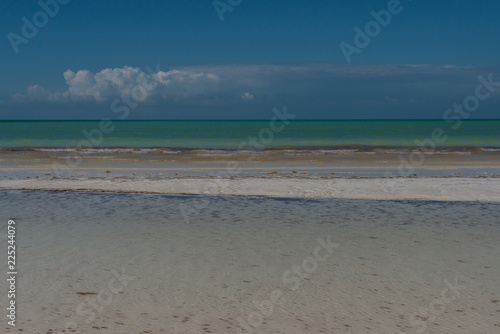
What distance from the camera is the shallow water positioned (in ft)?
18.7

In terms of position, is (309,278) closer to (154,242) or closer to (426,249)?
(426,249)

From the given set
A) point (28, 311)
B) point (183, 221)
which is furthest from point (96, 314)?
point (183, 221)

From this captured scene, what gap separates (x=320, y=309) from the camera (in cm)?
596

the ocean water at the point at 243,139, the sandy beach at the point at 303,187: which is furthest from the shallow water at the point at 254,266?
the ocean water at the point at 243,139

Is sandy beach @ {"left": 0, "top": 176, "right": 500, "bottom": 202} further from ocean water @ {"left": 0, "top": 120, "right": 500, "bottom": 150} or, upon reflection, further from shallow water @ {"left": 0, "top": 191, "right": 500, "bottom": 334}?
ocean water @ {"left": 0, "top": 120, "right": 500, "bottom": 150}

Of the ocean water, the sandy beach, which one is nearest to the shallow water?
the sandy beach

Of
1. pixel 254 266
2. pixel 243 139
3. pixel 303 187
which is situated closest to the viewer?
pixel 254 266

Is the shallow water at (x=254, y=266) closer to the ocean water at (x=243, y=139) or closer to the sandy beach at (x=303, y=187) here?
the sandy beach at (x=303, y=187)

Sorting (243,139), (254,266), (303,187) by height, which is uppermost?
(243,139)

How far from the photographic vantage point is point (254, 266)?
25.4 feet

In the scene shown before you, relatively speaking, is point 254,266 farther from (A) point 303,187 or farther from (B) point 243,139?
(B) point 243,139

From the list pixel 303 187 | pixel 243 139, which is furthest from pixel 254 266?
pixel 243 139

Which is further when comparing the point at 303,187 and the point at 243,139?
the point at 243,139

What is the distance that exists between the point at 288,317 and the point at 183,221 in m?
6.03
